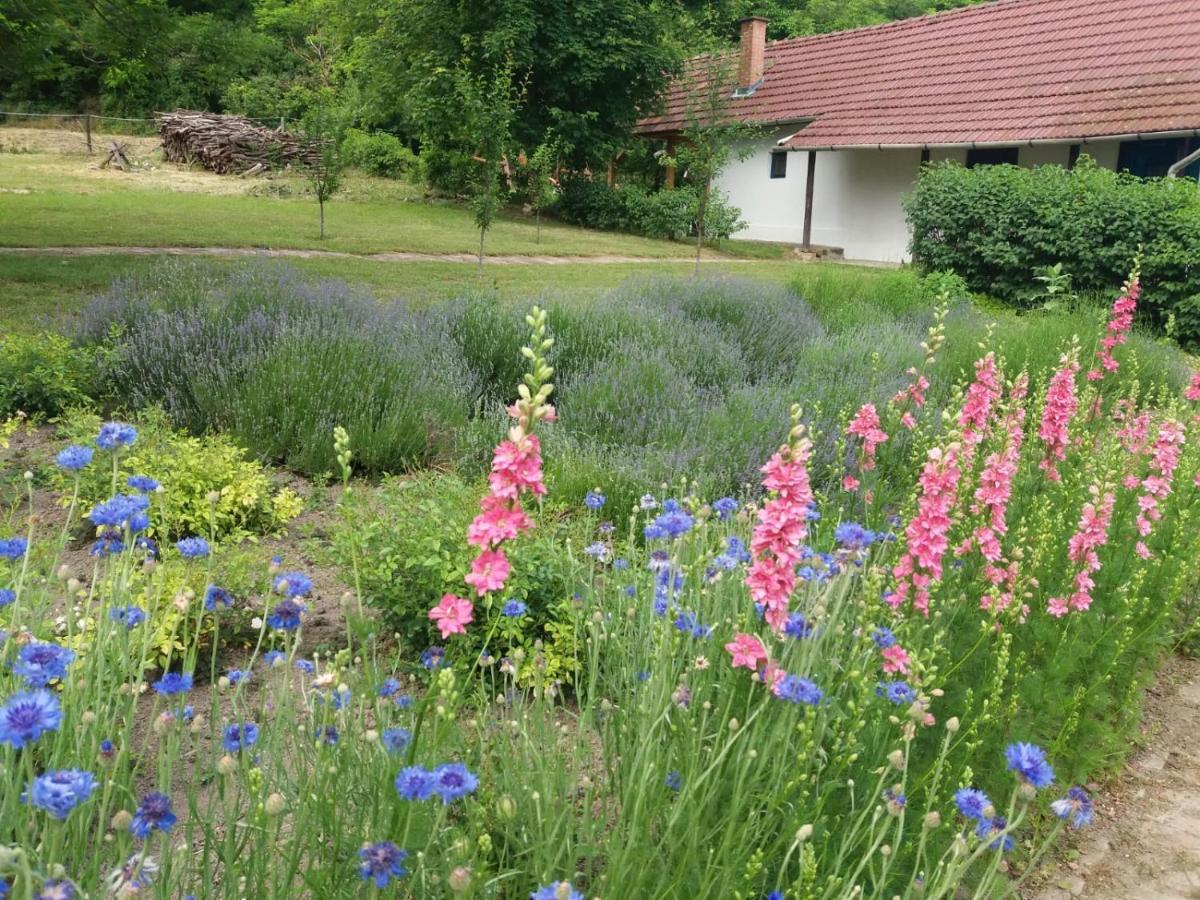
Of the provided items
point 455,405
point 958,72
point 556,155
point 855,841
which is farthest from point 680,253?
point 855,841

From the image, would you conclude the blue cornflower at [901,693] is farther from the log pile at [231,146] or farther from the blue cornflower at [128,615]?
the log pile at [231,146]

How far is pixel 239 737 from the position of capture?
1.88 m

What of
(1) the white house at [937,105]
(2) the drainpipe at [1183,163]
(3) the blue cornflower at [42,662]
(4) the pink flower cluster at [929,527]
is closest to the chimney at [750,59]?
(1) the white house at [937,105]

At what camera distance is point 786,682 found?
1.97 m

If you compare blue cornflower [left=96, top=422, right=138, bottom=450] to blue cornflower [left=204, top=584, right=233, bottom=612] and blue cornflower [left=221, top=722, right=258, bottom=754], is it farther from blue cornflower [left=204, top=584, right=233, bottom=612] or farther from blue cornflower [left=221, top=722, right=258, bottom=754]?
blue cornflower [left=221, top=722, right=258, bottom=754]

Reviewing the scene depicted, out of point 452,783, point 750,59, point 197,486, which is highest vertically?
point 750,59

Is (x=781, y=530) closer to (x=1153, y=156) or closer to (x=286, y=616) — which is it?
(x=286, y=616)

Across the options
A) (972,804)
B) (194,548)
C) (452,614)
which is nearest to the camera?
(452,614)

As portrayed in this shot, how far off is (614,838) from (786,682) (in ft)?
1.47

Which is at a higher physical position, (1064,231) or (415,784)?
(1064,231)

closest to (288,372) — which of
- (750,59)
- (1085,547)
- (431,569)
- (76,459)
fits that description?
(431,569)

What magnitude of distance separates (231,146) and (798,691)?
3006 centimetres

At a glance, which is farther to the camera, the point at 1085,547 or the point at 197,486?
the point at 197,486

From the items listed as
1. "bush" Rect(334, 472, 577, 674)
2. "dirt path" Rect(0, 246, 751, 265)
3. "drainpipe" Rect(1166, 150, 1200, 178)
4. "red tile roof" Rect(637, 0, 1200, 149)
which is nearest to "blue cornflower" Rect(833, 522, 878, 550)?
"bush" Rect(334, 472, 577, 674)
